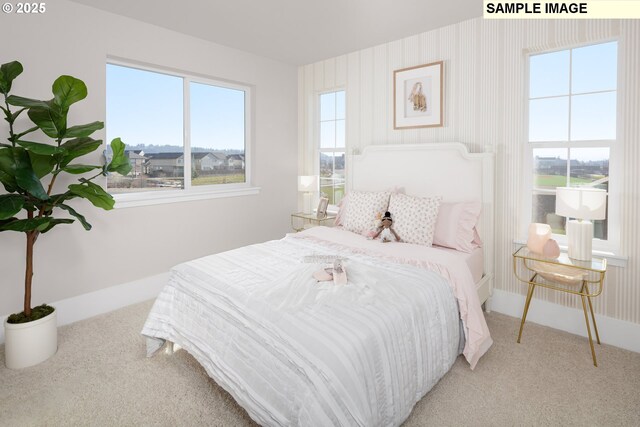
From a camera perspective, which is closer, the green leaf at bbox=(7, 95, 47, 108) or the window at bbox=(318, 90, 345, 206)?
the green leaf at bbox=(7, 95, 47, 108)

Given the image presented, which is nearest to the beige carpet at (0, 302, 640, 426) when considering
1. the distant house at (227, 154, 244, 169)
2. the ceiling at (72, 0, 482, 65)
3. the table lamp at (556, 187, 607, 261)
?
the table lamp at (556, 187, 607, 261)

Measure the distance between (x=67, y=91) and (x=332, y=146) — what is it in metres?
2.81

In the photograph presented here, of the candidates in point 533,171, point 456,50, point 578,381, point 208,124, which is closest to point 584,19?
point 456,50

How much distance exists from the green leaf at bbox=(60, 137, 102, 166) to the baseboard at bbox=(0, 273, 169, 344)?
128 centimetres

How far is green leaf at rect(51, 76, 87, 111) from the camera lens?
2293 mm

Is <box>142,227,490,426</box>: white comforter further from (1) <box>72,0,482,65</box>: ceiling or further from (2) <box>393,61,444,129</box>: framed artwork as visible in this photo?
(1) <box>72,0,482,65</box>: ceiling

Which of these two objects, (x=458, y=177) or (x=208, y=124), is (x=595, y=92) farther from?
(x=208, y=124)

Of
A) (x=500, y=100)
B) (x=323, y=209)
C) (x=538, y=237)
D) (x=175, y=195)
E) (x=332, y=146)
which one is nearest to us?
(x=538, y=237)

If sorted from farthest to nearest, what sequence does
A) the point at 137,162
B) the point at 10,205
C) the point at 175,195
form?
1. the point at 175,195
2. the point at 137,162
3. the point at 10,205

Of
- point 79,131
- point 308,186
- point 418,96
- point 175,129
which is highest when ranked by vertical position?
point 418,96

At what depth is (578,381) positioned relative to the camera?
2129 mm

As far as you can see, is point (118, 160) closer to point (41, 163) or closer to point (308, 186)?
point (41, 163)

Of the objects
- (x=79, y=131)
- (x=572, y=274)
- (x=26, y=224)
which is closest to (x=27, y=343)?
(x=26, y=224)

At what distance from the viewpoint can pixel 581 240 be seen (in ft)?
7.77
